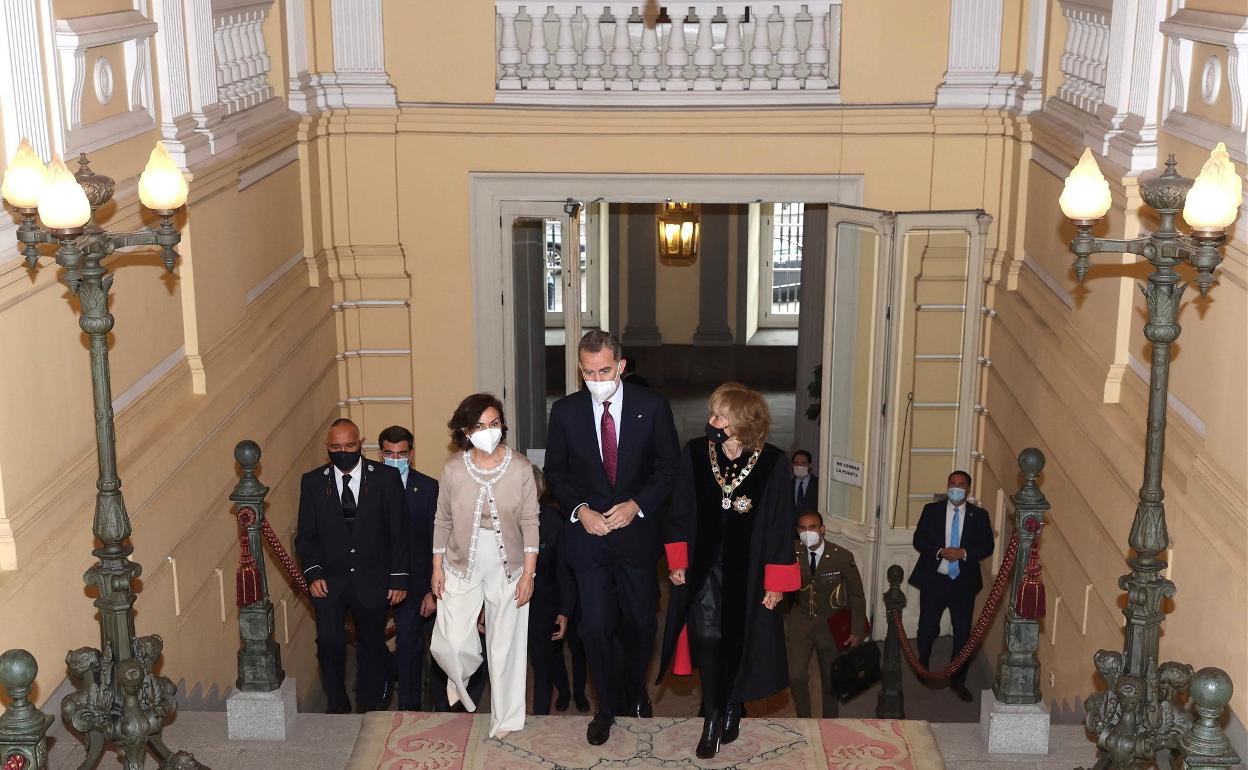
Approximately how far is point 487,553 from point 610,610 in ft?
2.17

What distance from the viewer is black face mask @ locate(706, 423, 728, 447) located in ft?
20.3

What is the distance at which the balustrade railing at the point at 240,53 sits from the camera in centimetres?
880

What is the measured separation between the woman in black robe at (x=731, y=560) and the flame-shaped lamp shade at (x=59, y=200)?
2.59 meters

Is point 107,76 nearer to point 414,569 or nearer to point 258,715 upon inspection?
point 414,569

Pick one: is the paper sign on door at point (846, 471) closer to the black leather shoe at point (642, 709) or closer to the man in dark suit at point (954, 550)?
the man in dark suit at point (954, 550)

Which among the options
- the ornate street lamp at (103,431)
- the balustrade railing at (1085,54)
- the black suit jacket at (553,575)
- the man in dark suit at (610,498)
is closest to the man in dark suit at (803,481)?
the balustrade railing at (1085,54)

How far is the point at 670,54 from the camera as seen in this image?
1102 centimetres

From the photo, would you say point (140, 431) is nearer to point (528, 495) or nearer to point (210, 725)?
point (210, 725)

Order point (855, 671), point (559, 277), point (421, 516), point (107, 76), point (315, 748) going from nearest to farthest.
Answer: point (315, 748), point (107, 76), point (421, 516), point (855, 671), point (559, 277)

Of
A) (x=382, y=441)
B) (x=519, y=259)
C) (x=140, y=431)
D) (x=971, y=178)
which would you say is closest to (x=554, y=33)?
(x=519, y=259)

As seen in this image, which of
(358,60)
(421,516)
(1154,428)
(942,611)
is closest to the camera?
(1154,428)

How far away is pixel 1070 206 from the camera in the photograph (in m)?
5.65

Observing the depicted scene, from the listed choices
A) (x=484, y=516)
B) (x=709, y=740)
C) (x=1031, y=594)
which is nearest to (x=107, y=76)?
(x=484, y=516)

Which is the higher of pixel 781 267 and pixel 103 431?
pixel 103 431
